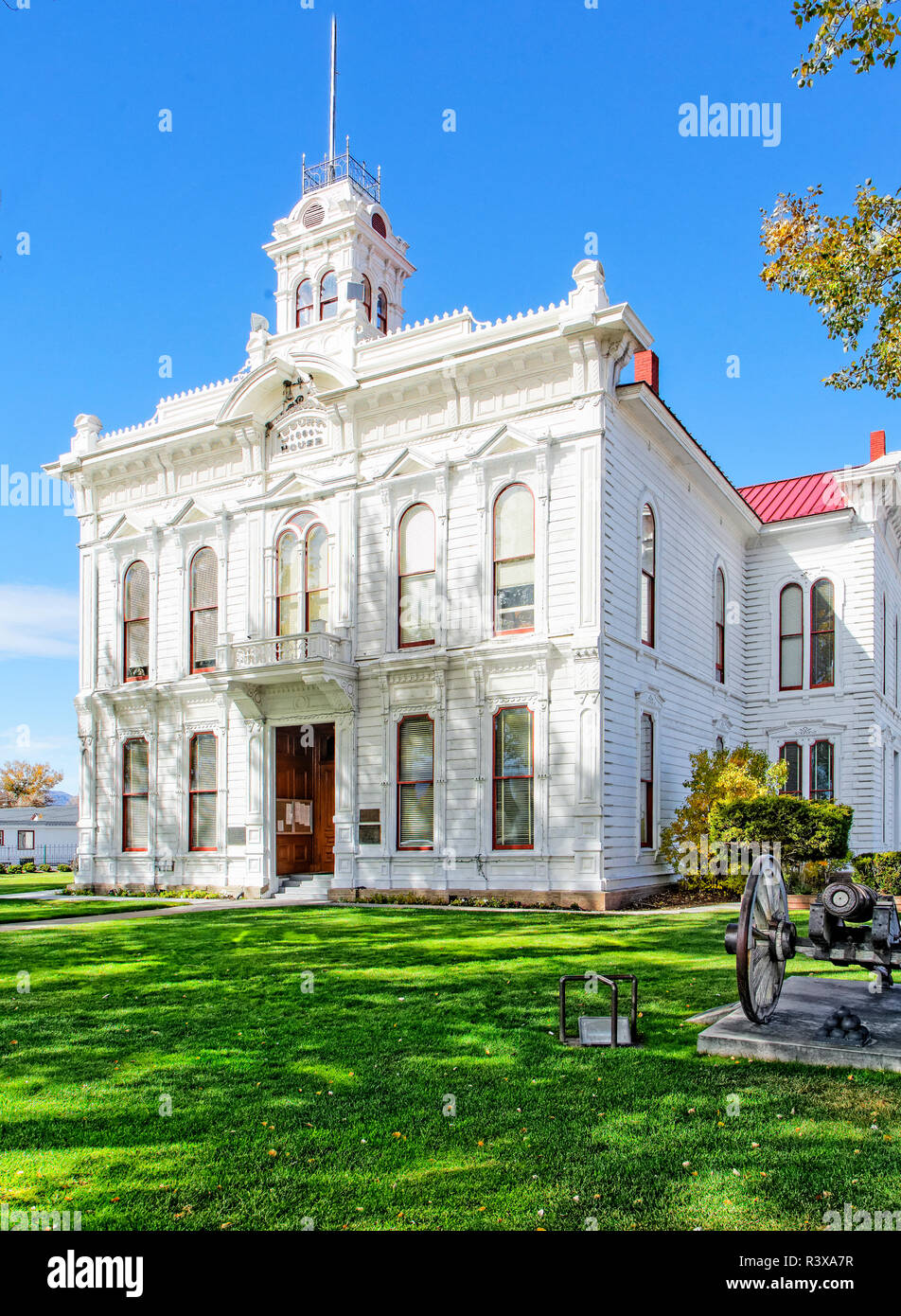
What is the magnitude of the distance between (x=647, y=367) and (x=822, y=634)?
1085cm

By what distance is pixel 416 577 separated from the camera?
21.6 meters

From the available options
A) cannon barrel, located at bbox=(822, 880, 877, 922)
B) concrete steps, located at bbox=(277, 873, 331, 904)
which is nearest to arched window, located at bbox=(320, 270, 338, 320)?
concrete steps, located at bbox=(277, 873, 331, 904)

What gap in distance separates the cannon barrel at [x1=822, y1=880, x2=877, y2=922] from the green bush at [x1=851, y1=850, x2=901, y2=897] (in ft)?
46.9

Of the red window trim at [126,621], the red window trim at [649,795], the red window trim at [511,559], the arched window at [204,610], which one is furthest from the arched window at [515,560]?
the red window trim at [126,621]

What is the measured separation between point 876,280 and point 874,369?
4.33ft

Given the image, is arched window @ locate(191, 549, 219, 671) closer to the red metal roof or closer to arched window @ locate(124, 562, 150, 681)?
arched window @ locate(124, 562, 150, 681)

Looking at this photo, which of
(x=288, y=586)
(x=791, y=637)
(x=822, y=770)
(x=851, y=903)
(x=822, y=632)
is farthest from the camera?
(x=791, y=637)

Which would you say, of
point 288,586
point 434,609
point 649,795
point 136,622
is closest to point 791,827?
point 649,795

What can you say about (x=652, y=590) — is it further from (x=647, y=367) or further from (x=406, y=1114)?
(x=406, y=1114)

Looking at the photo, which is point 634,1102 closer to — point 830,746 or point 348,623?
point 348,623

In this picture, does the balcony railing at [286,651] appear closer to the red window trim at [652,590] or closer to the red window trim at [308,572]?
the red window trim at [308,572]

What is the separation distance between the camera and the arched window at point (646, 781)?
21078 millimetres

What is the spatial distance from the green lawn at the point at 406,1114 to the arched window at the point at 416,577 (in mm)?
11717
